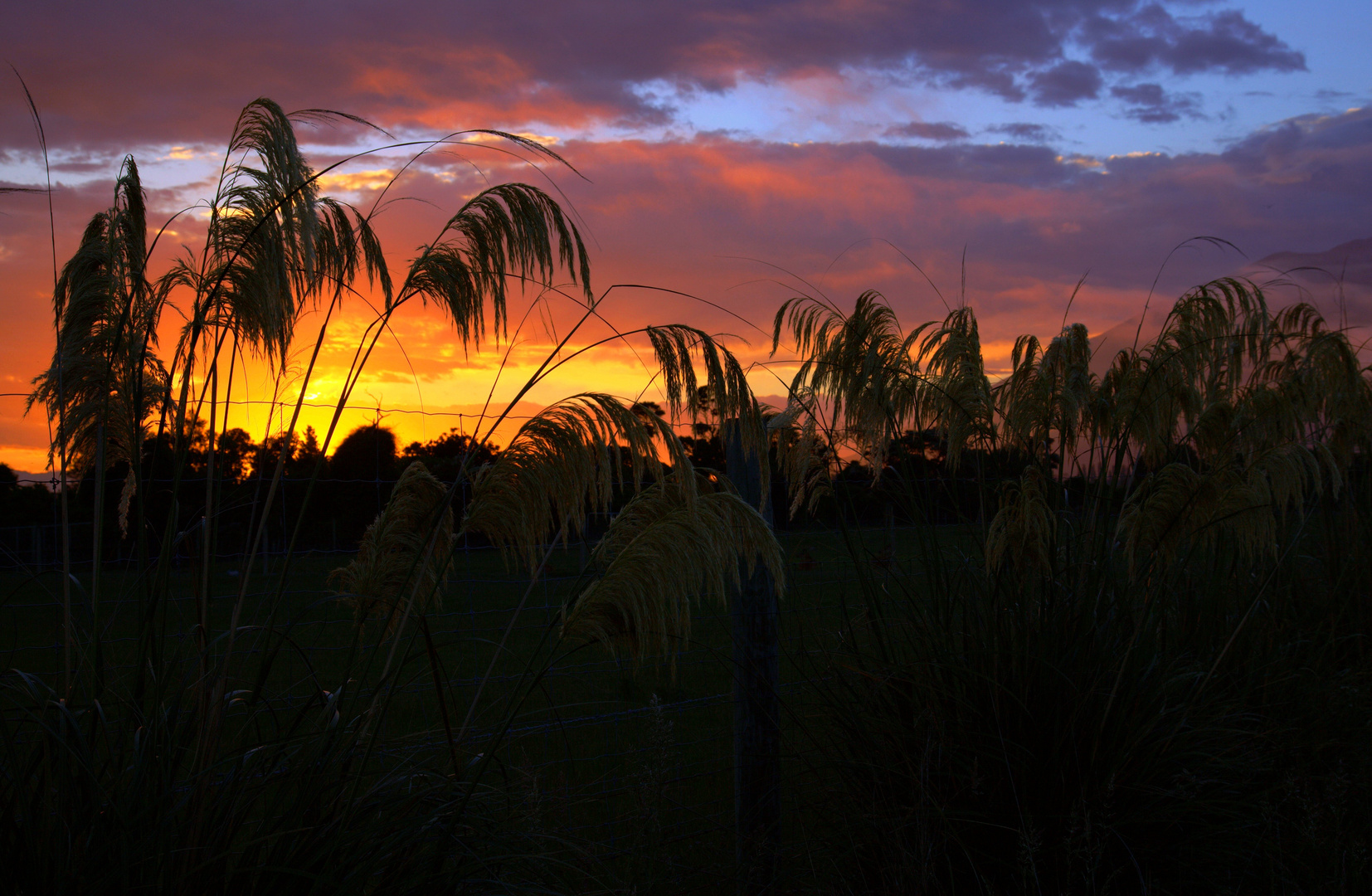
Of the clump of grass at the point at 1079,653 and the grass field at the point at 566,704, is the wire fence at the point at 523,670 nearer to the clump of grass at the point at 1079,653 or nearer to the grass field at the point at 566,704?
the grass field at the point at 566,704

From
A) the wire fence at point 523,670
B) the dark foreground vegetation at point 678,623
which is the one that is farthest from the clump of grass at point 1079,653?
the wire fence at point 523,670

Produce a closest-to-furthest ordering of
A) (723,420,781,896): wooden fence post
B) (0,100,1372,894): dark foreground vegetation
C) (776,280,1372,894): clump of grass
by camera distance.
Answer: (0,100,1372,894): dark foreground vegetation, (776,280,1372,894): clump of grass, (723,420,781,896): wooden fence post

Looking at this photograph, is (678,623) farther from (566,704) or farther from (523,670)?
(566,704)

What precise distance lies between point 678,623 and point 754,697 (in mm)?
1254

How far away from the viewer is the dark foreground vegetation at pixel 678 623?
6.85ft

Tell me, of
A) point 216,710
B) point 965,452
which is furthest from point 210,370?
point 965,452

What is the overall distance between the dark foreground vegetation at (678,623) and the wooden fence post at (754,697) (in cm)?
10

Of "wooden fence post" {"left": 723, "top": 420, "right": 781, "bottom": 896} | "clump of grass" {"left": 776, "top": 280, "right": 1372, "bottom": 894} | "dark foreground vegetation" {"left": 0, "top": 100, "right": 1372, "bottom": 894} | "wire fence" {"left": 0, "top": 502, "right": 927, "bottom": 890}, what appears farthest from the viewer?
"wooden fence post" {"left": 723, "top": 420, "right": 781, "bottom": 896}

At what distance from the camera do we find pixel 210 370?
2.53 meters

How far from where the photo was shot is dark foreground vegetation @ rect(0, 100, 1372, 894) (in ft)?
6.85

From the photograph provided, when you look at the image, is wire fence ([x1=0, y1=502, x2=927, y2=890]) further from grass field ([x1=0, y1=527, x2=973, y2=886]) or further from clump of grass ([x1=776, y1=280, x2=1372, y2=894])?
clump of grass ([x1=776, y1=280, x2=1372, y2=894])

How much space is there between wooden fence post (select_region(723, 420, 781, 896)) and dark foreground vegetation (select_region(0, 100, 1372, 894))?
99 mm

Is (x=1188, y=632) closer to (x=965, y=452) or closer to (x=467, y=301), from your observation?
(x=965, y=452)

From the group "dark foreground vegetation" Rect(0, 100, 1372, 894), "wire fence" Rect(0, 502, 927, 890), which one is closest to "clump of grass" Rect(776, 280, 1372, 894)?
"dark foreground vegetation" Rect(0, 100, 1372, 894)
